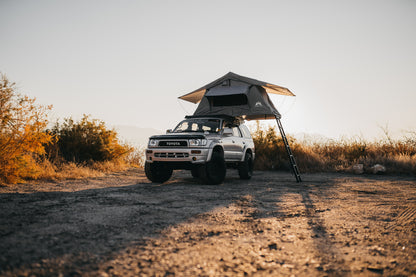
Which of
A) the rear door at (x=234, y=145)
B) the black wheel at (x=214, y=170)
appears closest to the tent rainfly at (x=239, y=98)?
the rear door at (x=234, y=145)

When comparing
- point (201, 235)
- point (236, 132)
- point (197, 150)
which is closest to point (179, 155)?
point (197, 150)

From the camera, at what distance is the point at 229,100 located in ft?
40.2

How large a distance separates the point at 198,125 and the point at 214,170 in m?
1.85

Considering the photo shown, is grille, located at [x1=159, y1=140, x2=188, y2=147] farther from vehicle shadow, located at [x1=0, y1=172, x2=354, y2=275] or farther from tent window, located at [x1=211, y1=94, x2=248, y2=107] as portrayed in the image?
tent window, located at [x1=211, y1=94, x2=248, y2=107]

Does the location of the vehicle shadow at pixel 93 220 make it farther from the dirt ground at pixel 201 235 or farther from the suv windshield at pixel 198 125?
the suv windshield at pixel 198 125

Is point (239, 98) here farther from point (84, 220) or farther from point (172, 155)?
point (84, 220)

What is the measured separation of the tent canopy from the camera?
37.7 feet

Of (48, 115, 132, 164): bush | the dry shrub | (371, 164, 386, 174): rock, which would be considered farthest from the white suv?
the dry shrub

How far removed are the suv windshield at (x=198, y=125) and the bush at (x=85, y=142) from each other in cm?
377

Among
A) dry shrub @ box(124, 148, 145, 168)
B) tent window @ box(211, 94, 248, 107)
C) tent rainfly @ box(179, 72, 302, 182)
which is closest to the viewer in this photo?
tent rainfly @ box(179, 72, 302, 182)

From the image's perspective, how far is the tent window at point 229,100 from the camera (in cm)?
1198

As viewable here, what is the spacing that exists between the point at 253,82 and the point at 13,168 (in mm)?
7825

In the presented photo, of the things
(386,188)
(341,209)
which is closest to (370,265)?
(341,209)

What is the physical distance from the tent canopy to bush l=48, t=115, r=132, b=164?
367 centimetres
